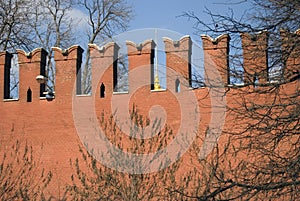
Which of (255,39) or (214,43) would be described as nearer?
(255,39)

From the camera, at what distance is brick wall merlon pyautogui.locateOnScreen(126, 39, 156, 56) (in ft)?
43.7

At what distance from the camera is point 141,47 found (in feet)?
43.9

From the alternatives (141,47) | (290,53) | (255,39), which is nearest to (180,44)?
(141,47)

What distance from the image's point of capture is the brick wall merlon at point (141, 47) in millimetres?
13305

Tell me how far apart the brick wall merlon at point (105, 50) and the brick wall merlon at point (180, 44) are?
49.8 inches

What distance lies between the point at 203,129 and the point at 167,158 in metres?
1.11

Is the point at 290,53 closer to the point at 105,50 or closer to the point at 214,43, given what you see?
the point at 214,43

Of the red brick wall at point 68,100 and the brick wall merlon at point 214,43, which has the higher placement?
the brick wall merlon at point 214,43

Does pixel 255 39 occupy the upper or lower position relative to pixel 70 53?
lower

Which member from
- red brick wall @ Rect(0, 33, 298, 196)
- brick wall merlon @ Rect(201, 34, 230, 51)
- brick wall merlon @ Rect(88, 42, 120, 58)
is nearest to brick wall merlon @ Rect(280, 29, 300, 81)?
brick wall merlon @ Rect(201, 34, 230, 51)

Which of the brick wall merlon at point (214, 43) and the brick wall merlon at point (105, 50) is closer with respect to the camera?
the brick wall merlon at point (214, 43)

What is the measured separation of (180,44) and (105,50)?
179 cm

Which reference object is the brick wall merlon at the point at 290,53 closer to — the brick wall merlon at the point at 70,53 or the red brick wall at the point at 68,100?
the red brick wall at the point at 68,100

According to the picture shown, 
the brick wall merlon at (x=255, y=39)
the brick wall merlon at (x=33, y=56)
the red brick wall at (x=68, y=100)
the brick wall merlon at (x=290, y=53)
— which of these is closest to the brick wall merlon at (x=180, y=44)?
the red brick wall at (x=68, y=100)
